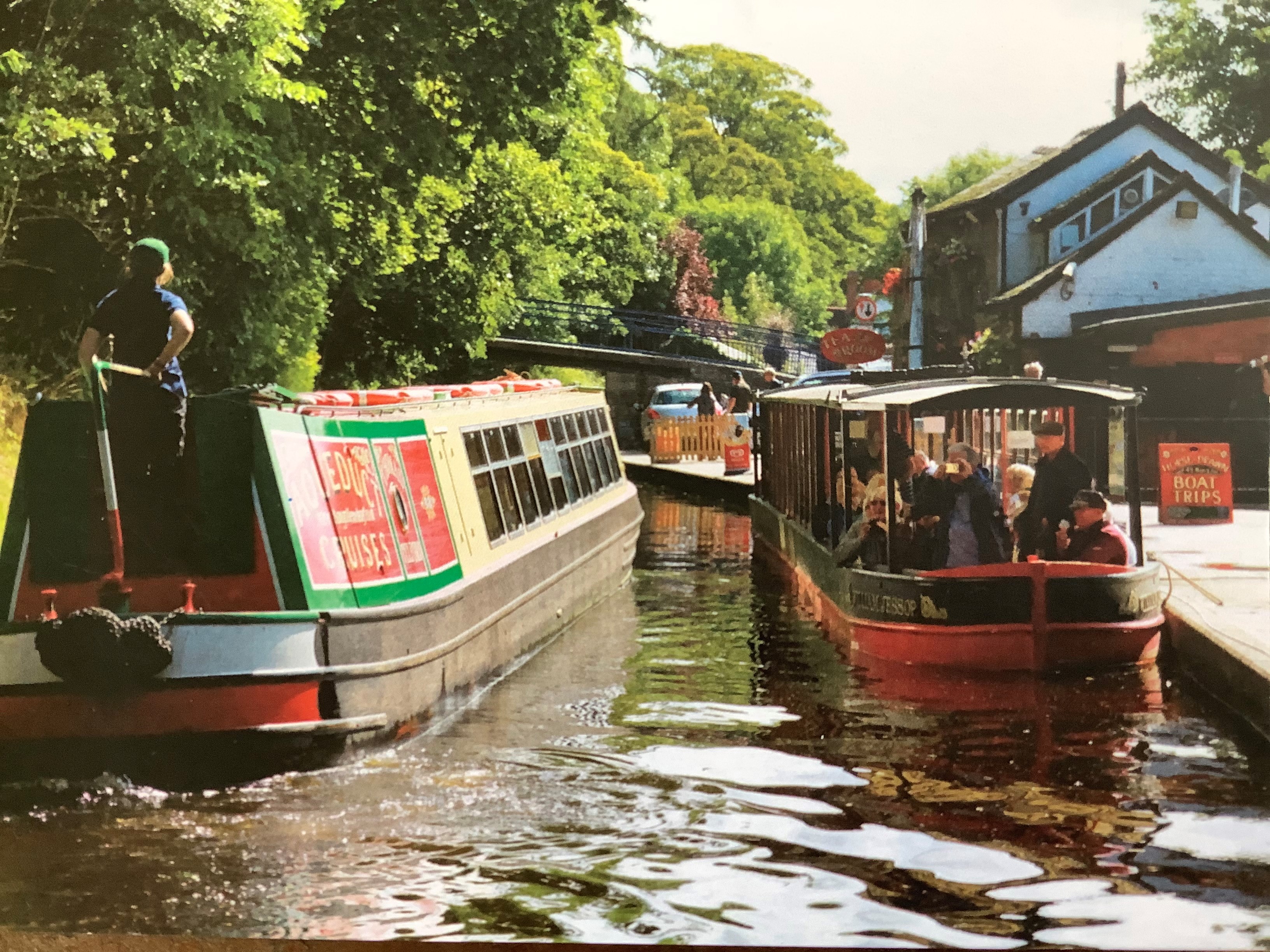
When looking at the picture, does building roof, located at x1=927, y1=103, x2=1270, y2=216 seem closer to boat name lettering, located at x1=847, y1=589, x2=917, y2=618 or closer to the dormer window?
the dormer window

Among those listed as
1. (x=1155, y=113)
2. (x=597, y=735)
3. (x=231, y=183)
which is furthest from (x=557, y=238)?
(x=1155, y=113)

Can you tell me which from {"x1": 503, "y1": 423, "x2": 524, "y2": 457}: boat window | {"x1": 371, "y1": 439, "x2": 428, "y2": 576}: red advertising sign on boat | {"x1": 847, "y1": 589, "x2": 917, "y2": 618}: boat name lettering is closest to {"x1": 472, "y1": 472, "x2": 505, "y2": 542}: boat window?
{"x1": 503, "y1": 423, "x2": 524, "y2": 457}: boat window

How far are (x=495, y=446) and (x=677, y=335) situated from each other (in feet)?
6.35

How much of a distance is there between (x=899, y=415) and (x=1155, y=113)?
6802 mm

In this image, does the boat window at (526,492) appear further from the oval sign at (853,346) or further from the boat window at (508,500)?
the oval sign at (853,346)

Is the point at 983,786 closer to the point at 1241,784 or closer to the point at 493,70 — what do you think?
the point at 1241,784

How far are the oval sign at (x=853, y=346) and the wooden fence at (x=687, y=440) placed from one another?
18.8 m

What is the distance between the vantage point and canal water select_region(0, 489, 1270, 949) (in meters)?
5.69

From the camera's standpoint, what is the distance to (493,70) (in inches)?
569

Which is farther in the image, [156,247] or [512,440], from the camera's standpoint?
[512,440]

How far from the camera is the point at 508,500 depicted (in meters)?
11.0

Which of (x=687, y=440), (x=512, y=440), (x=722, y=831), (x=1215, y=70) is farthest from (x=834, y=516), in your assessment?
(x=687, y=440)

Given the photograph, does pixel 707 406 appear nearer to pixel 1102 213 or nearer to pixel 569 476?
pixel 569 476

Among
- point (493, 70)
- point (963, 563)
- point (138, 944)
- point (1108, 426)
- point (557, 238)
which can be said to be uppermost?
point (493, 70)
